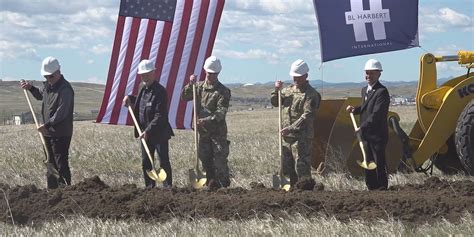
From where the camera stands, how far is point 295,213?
8711mm

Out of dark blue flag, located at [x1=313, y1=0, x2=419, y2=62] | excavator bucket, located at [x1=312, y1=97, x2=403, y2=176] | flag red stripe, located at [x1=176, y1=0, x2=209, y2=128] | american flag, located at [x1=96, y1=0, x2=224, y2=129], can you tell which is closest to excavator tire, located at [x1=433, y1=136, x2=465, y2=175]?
excavator bucket, located at [x1=312, y1=97, x2=403, y2=176]

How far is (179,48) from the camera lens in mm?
13250

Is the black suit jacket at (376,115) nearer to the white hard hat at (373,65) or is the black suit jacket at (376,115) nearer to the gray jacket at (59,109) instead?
the white hard hat at (373,65)

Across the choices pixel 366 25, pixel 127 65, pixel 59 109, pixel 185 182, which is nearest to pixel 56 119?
pixel 59 109

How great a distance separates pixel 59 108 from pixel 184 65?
10.1 ft

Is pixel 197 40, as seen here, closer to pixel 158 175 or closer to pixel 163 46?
pixel 163 46

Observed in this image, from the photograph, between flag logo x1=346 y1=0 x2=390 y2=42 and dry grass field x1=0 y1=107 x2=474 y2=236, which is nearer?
dry grass field x1=0 y1=107 x2=474 y2=236

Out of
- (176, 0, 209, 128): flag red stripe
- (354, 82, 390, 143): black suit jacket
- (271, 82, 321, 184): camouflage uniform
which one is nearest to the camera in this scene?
(354, 82, 390, 143): black suit jacket

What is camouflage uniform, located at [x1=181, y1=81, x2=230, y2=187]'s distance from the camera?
36.0 feet

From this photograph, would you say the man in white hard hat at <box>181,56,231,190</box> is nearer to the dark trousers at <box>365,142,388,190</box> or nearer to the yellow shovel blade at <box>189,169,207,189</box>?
the yellow shovel blade at <box>189,169,207,189</box>

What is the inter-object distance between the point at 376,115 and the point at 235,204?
2.25 meters

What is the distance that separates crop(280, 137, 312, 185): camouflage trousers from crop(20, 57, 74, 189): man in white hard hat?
8.99 feet

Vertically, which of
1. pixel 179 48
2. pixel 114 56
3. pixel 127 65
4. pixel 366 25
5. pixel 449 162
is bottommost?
pixel 449 162

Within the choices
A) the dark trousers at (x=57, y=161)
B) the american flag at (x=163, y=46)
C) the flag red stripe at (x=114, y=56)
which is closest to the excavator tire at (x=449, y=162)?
the american flag at (x=163, y=46)
